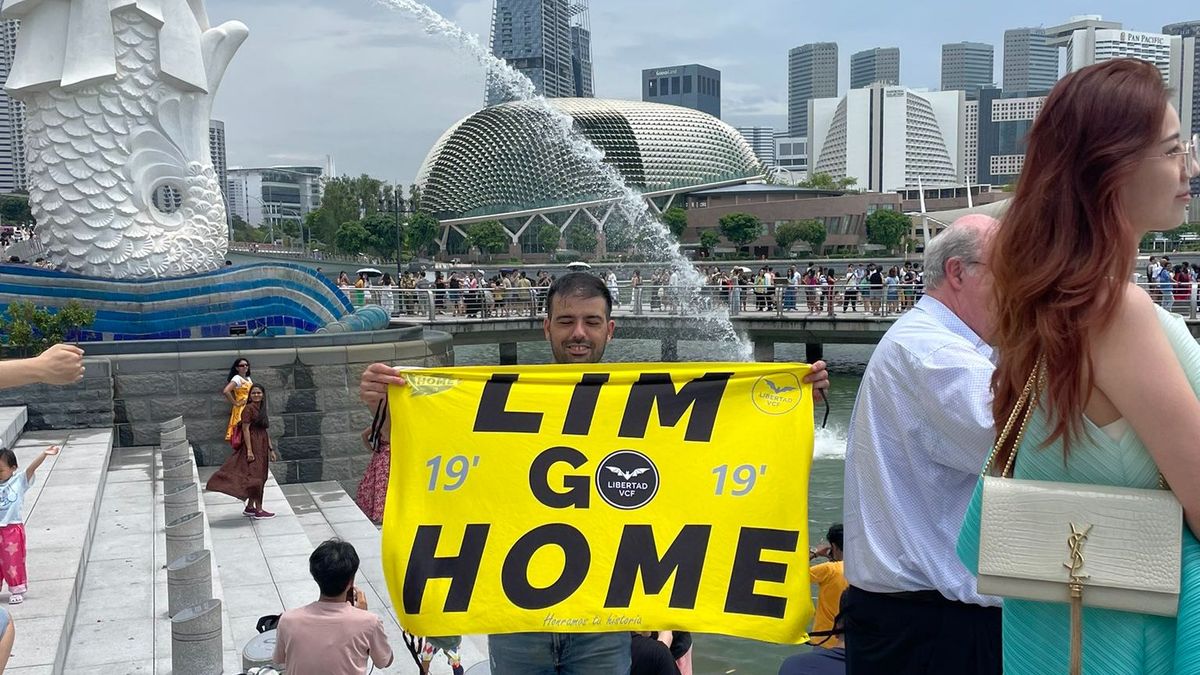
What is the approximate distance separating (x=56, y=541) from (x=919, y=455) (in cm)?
553

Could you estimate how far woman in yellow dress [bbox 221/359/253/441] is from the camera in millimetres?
9522

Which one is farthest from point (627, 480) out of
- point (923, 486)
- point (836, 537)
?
point (836, 537)

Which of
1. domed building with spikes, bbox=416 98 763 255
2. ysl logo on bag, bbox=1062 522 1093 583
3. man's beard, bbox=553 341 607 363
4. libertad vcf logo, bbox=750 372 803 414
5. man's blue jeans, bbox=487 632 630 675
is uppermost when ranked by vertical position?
domed building with spikes, bbox=416 98 763 255

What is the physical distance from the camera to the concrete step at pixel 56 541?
449cm

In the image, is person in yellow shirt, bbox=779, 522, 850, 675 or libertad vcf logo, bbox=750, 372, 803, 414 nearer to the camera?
libertad vcf logo, bbox=750, 372, 803, 414

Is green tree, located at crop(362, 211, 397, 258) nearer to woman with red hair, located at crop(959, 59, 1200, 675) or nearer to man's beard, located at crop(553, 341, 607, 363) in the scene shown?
man's beard, located at crop(553, 341, 607, 363)

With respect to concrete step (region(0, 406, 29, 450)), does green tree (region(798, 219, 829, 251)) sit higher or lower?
higher

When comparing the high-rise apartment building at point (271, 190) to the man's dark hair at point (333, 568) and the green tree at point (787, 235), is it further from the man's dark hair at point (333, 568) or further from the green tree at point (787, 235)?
the man's dark hair at point (333, 568)

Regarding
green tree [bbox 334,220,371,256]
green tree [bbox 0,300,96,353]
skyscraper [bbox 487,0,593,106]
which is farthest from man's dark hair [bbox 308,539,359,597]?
skyscraper [bbox 487,0,593,106]

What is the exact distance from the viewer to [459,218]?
81750mm

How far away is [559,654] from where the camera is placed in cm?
262

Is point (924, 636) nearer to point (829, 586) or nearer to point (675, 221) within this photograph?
point (829, 586)

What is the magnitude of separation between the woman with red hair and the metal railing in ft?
68.3

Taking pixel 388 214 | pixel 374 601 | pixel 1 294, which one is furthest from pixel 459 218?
pixel 374 601
